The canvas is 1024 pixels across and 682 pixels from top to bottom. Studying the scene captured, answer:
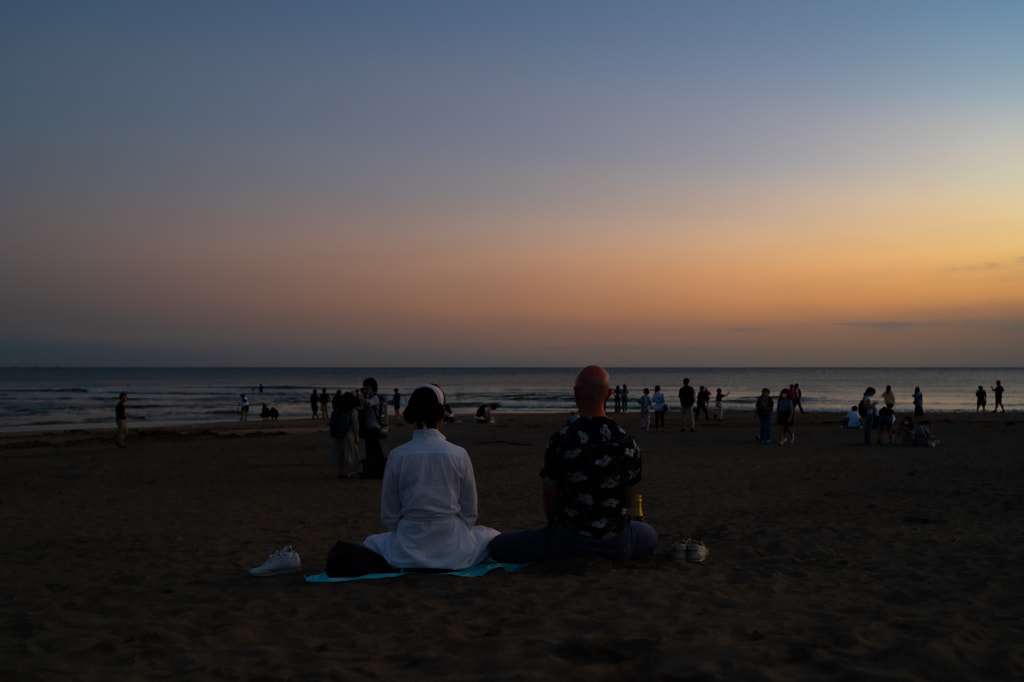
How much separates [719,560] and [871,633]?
217cm

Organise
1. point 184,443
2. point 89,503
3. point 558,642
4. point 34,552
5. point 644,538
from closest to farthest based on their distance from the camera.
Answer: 1. point 558,642
2. point 644,538
3. point 34,552
4. point 89,503
5. point 184,443

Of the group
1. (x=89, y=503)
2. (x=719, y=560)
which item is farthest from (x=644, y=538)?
(x=89, y=503)

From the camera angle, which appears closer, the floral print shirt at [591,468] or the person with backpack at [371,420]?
the floral print shirt at [591,468]

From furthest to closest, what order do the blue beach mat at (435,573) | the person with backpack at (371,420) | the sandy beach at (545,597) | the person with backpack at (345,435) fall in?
the person with backpack at (345,435) < the person with backpack at (371,420) < the blue beach mat at (435,573) < the sandy beach at (545,597)

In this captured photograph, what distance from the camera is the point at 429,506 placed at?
5.23 m

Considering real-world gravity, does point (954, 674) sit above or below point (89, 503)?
above

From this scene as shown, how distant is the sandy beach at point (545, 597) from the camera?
364 centimetres

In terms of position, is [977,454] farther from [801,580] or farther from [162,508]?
[162,508]

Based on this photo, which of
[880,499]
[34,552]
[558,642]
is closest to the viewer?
[558,642]

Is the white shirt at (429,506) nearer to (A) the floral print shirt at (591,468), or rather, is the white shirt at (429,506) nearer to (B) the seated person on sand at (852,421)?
(A) the floral print shirt at (591,468)

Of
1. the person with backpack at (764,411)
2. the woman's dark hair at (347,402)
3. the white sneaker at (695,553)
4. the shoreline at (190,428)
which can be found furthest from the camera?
the shoreline at (190,428)

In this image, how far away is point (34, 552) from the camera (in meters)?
7.21

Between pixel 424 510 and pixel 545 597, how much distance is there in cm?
107

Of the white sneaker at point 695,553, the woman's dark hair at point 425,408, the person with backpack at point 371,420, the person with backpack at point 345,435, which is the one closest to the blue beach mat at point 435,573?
the woman's dark hair at point 425,408
